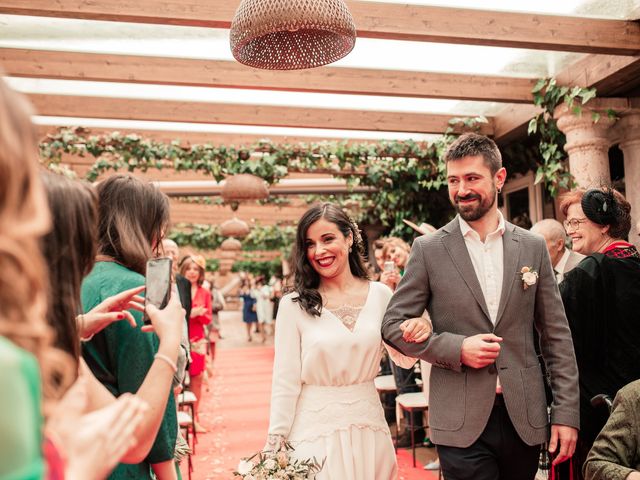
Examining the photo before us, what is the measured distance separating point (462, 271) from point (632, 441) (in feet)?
2.66

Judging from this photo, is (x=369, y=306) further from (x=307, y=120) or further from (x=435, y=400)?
(x=307, y=120)

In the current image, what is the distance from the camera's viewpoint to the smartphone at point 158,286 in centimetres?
136

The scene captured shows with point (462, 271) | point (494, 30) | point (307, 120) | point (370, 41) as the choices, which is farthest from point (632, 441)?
point (307, 120)

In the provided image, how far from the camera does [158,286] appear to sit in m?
1.38

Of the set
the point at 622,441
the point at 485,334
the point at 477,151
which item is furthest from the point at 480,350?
the point at 477,151

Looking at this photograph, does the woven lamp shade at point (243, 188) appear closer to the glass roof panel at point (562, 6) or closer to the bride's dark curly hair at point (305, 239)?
the glass roof panel at point (562, 6)

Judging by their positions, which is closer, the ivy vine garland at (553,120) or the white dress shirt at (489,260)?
the white dress shirt at (489,260)

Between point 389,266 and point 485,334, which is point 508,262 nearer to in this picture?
point 485,334

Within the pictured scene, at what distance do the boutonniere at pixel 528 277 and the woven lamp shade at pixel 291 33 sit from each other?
3.90 feet

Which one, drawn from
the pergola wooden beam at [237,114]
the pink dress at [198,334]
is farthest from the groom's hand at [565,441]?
the pergola wooden beam at [237,114]

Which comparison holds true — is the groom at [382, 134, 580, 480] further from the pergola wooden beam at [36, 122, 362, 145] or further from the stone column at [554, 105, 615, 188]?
the pergola wooden beam at [36, 122, 362, 145]

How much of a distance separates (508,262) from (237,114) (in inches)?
175

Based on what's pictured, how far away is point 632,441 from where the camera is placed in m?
2.03

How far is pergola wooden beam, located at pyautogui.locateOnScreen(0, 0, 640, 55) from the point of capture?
358 cm
